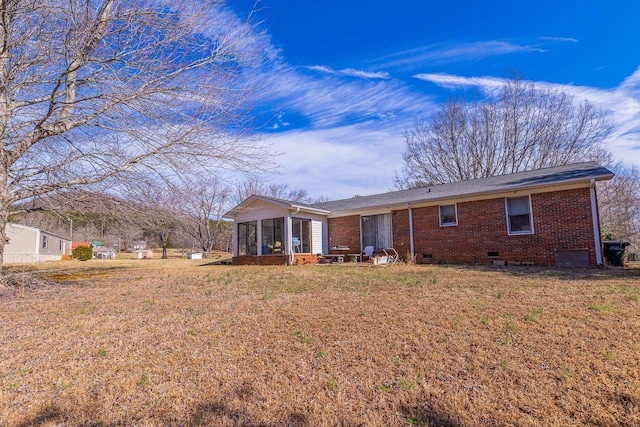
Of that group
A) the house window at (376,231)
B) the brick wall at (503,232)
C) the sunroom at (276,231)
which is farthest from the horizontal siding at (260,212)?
the brick wall at (503,232)

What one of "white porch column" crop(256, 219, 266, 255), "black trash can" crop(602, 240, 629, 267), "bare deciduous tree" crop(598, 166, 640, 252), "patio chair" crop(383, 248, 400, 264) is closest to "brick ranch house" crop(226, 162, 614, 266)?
"white porch column" crop(256, 219, 266, 255)

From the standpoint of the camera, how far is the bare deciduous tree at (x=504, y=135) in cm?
2114

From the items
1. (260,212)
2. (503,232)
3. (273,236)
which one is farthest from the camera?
(260,212)

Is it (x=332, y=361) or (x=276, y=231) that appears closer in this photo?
(x=332, y=361)

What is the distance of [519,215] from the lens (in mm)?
12047

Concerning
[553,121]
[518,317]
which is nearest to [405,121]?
[553,121]

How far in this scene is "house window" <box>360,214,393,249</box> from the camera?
1542 centimetres

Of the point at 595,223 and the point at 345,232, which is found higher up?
the point at 345,232

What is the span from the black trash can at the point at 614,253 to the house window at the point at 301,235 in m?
10.7

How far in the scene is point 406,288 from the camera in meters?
7.00

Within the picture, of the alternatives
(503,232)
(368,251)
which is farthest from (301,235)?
(503,232)

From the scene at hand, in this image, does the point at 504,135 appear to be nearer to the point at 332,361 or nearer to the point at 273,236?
the point at 273,236

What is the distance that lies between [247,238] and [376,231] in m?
6.02

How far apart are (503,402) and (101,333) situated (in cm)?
454
